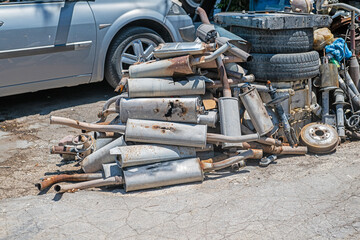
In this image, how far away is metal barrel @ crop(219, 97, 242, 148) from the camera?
418cm

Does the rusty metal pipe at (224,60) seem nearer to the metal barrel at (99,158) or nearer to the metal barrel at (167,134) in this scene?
the metal barrel at (167,134)

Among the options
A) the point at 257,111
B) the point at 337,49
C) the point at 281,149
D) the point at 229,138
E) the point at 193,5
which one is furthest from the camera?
the point at 193,5

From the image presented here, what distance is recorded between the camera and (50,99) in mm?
6555

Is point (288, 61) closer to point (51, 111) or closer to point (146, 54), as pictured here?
point (146, 54)

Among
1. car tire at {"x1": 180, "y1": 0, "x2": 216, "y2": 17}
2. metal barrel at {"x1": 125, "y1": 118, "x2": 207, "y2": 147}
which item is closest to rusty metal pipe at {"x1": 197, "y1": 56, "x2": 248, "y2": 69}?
metal barrel at {"x1": 125, "y1": 118, "x2": 207, "y2": 147}

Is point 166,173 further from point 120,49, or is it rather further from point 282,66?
point 120,49

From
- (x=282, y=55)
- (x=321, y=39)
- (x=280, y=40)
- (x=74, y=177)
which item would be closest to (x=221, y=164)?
(x=74, y=177)

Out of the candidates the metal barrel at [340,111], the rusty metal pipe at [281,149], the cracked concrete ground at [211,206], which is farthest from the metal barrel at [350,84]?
the rusty metal pipe at [281,149]

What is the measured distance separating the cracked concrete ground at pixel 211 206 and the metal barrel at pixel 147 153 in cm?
28

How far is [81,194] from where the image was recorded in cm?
377

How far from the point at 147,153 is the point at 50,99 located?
10.4 ft

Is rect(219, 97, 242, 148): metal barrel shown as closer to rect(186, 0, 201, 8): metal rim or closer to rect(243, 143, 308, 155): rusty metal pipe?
rect(243, 143, 308, 155): rusty metal pipe

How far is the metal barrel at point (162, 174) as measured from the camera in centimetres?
378

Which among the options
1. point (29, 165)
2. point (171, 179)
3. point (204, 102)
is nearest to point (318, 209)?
point (171, 179)
